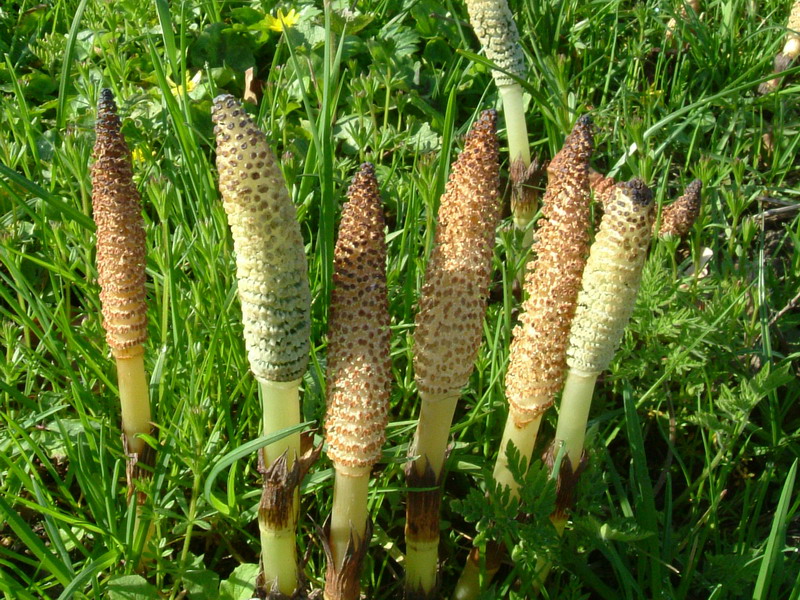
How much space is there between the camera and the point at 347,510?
1.66 metres

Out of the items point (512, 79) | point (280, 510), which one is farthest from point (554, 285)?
point (512, 79)

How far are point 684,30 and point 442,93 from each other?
3.21 ft

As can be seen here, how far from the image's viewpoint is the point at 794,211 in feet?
10.4

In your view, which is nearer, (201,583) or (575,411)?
(575,411)

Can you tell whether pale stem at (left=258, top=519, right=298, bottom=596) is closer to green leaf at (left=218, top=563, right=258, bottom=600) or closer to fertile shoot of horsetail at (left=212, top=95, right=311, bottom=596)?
fertile shoot of horsetail at (left=212, top=95, right=311, bottom=596)

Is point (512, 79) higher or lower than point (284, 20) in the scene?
lower

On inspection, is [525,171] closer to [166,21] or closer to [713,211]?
[713,211]

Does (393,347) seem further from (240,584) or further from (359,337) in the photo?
(359,337)

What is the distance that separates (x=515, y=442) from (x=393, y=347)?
0.71 m

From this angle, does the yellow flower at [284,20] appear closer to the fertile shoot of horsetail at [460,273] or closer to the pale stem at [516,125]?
the pale stem at [516,125]

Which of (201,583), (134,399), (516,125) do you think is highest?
(516,125)

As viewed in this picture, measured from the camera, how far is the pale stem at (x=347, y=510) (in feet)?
5.33

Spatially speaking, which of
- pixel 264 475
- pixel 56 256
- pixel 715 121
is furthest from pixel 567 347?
pixel 715 121

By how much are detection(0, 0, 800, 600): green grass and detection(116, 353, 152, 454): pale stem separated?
2.3 inches
